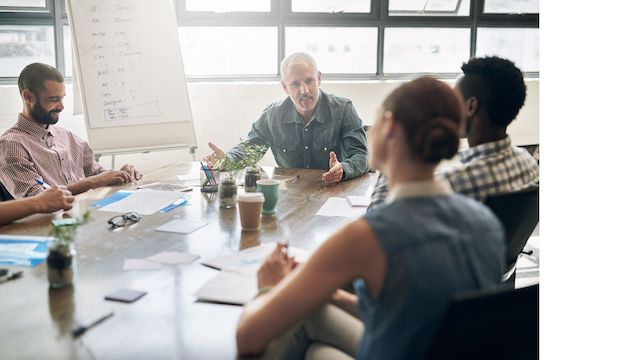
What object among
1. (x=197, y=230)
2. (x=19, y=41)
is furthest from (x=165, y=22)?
(x=197, y=230)

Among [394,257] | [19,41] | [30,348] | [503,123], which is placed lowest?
[30,348]

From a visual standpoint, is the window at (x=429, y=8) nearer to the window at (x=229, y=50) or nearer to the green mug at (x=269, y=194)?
the window at (x=229, y=50)

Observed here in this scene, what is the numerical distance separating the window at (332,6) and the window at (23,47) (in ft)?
6.42

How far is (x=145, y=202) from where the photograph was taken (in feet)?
7.21

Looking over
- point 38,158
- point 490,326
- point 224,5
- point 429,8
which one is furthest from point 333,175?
point 429,8

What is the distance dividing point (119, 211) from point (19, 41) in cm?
314

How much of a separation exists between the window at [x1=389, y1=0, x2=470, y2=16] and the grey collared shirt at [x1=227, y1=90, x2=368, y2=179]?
181 centimetres

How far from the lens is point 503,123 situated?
1713 millimetres

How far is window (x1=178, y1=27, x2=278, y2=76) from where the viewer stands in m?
4.65

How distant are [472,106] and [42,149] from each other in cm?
212
